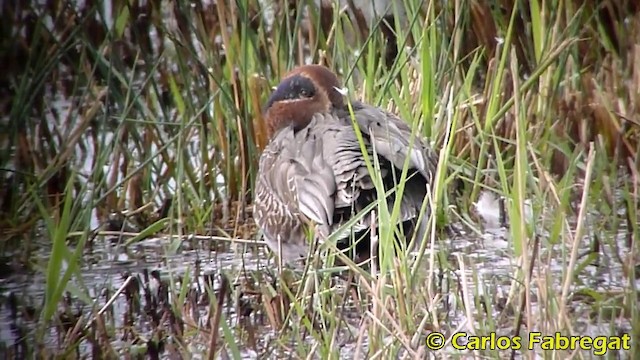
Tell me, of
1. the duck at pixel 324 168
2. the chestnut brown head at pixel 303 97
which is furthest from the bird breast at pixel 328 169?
the chestnut brown head at pixel 303 97

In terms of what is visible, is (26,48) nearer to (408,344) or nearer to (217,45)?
(217,45)

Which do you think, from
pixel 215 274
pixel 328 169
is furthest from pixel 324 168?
pixel 215 274

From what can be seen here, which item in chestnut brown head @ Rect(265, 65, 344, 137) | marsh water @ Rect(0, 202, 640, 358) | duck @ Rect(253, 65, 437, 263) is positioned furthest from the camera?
chestnut brown head @ Rect(265, 65, 344, 137)

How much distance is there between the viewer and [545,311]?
11.4ft

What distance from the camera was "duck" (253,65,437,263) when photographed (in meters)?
4.48

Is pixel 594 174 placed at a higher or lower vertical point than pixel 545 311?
higher

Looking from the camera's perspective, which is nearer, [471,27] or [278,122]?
[278,122]

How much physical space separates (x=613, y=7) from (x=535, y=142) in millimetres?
970

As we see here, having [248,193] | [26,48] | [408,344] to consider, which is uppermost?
[26,48]

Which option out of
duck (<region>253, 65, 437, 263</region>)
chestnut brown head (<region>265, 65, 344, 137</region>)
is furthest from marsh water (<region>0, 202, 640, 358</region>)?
chestnut brown head (<region>265, 65, 344, 137</region>)

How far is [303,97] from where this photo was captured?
5.27 m

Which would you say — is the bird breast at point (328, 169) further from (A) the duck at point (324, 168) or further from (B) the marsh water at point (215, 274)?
(B) the marsh water at point (215, 274)

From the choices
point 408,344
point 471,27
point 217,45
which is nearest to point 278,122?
point 217,45

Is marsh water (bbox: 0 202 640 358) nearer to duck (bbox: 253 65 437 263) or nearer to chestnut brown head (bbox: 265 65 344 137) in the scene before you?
duck (bbox: 253 65 437 263)
